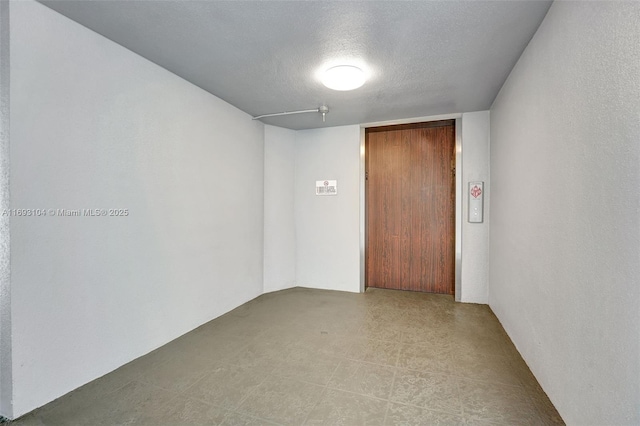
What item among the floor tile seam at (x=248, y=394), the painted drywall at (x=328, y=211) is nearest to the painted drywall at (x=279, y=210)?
the painted drywall at (x=328, y=211)

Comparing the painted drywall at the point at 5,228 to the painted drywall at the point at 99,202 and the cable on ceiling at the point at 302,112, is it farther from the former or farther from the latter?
the cable on ceiling at the point at 302,112

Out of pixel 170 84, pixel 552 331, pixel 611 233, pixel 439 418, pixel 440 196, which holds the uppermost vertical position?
pixel 170 84

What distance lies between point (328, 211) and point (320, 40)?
Result: 8.77 ft

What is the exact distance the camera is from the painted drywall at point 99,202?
69.3 inches

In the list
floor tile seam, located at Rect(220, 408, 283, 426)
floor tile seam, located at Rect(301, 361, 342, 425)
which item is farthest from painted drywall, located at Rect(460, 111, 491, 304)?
floor tile seam, located at Rect(220, 408, 283, 426)

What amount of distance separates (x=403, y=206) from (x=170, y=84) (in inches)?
131

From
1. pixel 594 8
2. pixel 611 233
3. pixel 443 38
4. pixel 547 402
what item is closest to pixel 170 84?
pixel 443 38

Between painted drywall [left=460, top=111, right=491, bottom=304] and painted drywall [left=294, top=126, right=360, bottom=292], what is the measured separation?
144cm

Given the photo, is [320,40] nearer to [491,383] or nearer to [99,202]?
[99,202]

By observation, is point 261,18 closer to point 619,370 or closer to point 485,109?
point 619,370

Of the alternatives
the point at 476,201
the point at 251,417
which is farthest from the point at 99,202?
the point at 476,201

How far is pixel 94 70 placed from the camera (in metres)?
2.10

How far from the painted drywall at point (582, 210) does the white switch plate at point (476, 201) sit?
1289 mm

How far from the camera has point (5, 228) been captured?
170 centimetres
